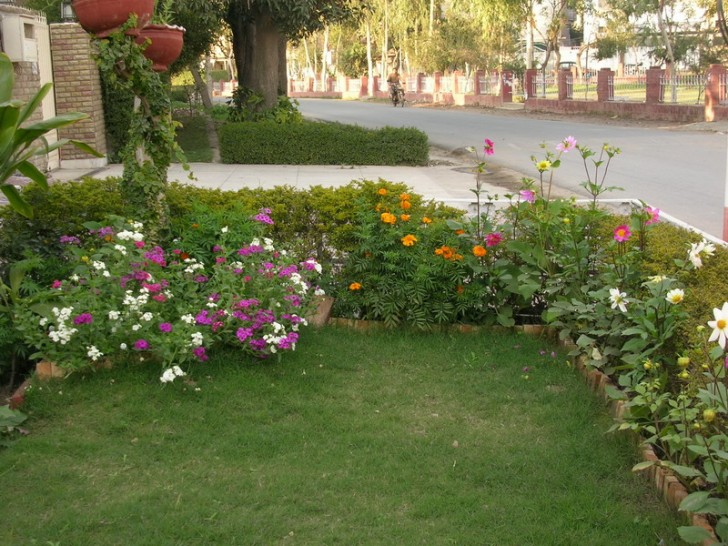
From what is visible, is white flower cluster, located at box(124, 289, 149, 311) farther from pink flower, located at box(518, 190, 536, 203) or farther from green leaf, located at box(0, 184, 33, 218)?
pink flower, located at box(518, 190, 536, 203)

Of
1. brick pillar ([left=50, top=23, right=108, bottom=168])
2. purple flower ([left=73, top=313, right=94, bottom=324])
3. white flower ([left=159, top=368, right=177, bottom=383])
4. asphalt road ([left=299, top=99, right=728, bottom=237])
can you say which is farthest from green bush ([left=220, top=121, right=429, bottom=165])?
white flower ([left=159, top=368, right=177, bottom=383])

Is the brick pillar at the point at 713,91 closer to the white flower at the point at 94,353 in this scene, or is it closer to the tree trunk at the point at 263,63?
the tree trunk at the point at 263,63

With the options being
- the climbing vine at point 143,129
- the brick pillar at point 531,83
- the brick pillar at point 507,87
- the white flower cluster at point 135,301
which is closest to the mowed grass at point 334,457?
the white flower cluster at point 135,301

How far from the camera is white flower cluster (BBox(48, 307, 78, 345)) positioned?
490 cm

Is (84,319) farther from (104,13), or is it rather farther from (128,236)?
(104,13)

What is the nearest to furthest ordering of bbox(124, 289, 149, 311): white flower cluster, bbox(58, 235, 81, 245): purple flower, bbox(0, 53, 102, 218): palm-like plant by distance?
bbox(124, 289, 149, 311): white flower cluster < bbox(0, 53, 102, 218): palm-like plant < bbox(58, 235, 81, 245): purple flower

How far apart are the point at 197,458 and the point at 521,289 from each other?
7.50 ft

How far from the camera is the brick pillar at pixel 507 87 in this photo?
4222cm

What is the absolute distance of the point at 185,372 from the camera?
512cm

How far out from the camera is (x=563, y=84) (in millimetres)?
35188

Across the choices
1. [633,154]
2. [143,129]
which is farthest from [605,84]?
[143,129]

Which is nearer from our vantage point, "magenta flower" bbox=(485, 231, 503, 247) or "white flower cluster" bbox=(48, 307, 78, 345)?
"white flower cluster" bbox=(48, 307, 78, 345)

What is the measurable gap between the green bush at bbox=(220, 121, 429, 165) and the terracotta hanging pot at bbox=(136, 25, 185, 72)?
35.2 ft

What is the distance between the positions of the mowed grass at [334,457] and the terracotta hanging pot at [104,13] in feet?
7.53
